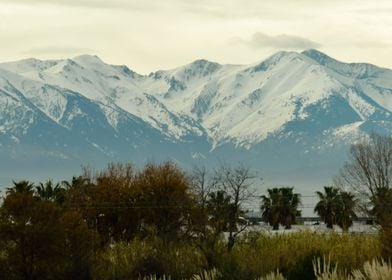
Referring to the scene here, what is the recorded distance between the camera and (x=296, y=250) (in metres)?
37.0

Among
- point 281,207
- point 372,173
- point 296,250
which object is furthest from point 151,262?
point 281,207

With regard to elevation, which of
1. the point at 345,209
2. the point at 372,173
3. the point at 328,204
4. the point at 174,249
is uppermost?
the point at 372,173

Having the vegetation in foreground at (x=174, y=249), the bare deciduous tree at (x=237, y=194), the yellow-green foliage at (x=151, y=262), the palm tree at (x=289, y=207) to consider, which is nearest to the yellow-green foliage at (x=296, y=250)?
the vegetation in foreground at (x=174, y=249)

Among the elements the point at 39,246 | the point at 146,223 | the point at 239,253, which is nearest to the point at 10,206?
the point at 39,246

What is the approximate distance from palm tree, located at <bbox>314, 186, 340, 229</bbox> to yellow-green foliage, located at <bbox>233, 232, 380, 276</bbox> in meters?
45.6

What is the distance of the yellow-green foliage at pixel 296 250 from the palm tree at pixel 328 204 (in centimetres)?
4560

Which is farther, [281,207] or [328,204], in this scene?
[281,207]

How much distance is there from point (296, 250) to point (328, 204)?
5378cm

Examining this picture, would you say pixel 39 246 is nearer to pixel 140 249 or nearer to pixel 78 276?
pixel 78 276

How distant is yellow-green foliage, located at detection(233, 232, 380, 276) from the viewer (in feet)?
107

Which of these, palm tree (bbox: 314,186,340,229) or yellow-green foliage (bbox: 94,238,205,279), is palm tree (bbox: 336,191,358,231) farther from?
yellow-green foliage (bbox: 94,238,205,279)

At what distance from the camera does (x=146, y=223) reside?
6775 cm

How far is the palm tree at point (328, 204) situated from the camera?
88625 millimetres

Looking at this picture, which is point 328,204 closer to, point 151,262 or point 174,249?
A: point 174,249
